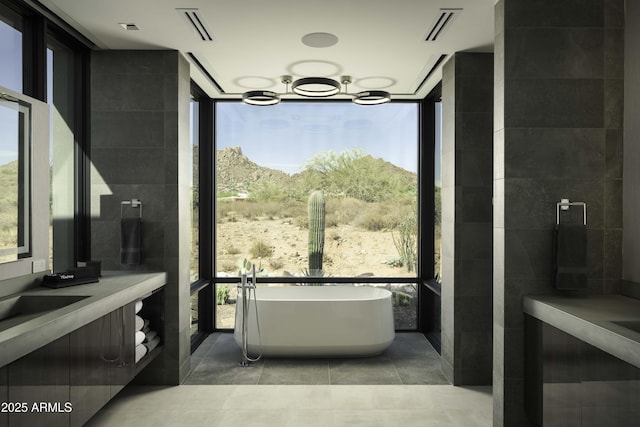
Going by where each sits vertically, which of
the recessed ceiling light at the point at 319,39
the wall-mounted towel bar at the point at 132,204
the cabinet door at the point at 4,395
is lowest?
the cabinet door at the point at 4,395

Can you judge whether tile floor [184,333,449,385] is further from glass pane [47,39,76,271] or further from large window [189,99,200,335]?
glass pane [47,39,76,271]

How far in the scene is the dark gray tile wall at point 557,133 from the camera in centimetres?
259

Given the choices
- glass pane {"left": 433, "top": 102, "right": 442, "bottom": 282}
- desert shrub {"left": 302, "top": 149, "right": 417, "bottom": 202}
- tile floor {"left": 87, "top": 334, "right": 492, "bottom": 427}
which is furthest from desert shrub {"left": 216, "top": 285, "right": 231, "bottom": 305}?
glass pane {"left": 433, "top": 102, "right": 442, "bottom": 282}

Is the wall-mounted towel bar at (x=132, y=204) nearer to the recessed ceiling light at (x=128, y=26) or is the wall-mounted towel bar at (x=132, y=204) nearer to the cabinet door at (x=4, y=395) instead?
the recessed ceiling light at (x=128, y=26)

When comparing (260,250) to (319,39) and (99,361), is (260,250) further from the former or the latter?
(99,361)

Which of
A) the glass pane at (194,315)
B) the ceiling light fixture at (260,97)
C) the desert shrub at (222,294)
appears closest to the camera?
the ceiling light fixture at (260,97)

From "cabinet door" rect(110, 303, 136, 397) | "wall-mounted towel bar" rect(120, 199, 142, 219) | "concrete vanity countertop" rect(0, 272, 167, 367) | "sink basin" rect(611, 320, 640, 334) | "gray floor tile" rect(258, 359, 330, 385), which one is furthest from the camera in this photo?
"gray floor tile" rect(258, 359, 330, 385)

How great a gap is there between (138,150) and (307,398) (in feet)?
7.55

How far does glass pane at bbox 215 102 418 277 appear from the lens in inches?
200

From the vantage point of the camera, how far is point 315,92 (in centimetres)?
394

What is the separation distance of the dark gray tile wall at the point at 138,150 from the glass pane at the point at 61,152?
152mm

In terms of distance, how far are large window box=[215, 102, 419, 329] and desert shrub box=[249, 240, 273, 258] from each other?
11 mm

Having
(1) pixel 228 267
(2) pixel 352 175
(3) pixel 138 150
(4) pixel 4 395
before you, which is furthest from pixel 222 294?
(4) pixel 4 395

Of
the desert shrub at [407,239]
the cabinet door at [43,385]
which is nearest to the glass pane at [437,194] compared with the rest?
the desert shrub at [407,239]
